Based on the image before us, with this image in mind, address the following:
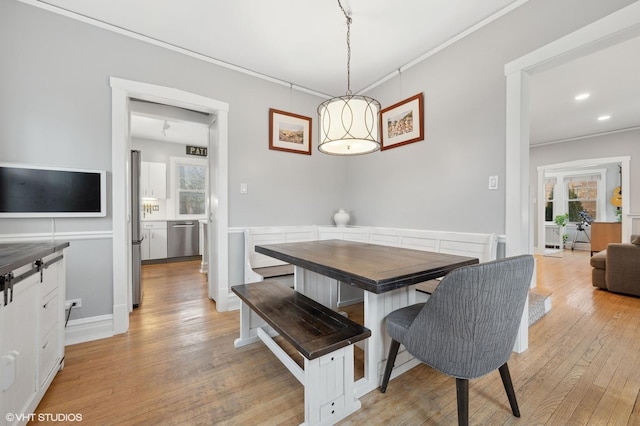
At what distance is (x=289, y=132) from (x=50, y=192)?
2.31 m

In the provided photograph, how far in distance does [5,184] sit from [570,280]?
6467 millimetres

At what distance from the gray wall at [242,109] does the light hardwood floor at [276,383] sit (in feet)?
2.45

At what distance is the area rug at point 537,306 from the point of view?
2465mm

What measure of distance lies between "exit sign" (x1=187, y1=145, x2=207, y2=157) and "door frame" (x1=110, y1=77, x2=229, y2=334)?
11.3ft

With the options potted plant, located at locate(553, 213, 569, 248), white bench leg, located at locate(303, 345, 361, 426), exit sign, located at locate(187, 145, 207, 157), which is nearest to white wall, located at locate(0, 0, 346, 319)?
white bench leg, located at locate(303, 345, 361, 426)

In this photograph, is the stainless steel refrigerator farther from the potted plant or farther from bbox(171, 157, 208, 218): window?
the potted plant

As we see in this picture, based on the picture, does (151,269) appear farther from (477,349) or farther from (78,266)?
(477,349)

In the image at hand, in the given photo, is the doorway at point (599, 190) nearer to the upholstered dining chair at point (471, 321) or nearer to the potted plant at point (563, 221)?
the potted plant at point (563, 221)

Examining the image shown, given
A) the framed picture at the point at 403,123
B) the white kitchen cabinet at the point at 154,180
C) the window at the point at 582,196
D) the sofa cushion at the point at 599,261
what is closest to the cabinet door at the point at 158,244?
the white kitchen cabinet at the point at 154,180

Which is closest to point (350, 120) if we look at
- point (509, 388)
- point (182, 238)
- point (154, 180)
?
point (509, 388)

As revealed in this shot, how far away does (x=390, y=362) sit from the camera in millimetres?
1529

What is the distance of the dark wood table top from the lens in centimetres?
124

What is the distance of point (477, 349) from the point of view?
1154mm

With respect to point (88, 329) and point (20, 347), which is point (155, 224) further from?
point (20, 347)
